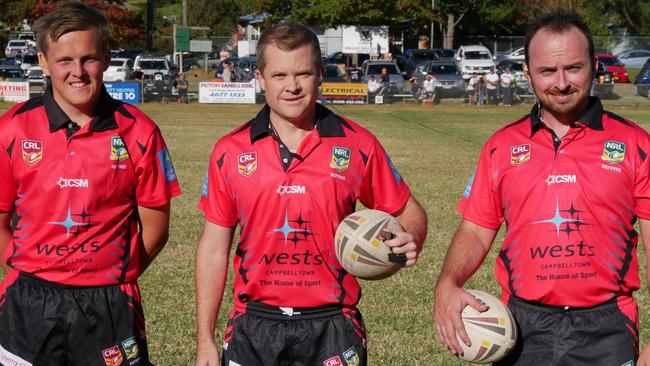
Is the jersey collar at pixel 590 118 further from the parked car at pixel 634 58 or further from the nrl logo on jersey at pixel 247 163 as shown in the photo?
the parked car at pixel 634 58

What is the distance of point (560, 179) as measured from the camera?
4.32 meters

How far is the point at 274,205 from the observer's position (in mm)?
4395

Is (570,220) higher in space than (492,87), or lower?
higher

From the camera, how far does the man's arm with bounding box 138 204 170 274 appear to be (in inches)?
190

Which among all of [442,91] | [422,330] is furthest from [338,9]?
[422,330]

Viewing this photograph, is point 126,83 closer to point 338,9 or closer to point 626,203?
point 338,9

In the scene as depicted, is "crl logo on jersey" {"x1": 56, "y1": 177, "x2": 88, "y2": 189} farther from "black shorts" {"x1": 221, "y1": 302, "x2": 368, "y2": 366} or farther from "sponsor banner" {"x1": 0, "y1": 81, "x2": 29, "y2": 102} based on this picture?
"sponsor banner" {"x1": 0, "y1": 81, "x2": 29, "y2": 102}

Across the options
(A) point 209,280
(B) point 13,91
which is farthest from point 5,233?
(B) point 13,91

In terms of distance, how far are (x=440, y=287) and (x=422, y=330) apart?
3996 millimetres

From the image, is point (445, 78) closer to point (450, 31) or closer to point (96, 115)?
point (450, 31)

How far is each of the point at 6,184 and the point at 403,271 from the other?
605 cm

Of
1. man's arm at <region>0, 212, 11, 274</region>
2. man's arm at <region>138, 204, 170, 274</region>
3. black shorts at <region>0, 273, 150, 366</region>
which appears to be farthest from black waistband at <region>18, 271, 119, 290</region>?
man's arm at <region>138, 204, 170, 274</region>

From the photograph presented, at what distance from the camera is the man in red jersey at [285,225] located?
433cm

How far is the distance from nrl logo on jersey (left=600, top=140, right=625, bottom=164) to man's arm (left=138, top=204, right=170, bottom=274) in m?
2.13
